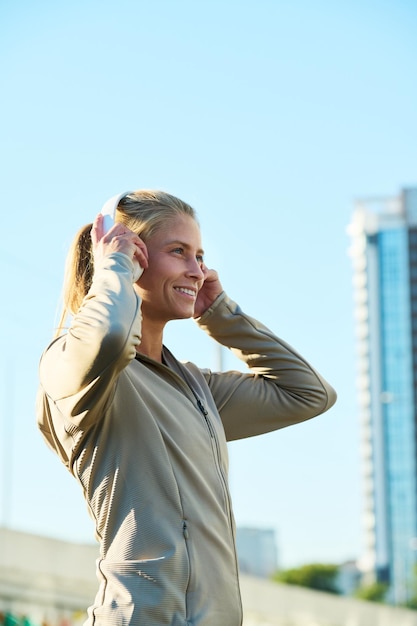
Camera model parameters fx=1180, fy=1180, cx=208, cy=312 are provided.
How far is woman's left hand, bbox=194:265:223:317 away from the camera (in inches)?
132

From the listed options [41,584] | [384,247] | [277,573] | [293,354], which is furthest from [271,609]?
[384,247]

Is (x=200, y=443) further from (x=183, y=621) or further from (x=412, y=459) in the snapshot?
(x=412, y=459)

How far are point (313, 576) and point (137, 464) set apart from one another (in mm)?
89912

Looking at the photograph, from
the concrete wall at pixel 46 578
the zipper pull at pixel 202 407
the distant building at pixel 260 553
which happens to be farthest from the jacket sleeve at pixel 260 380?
the distant building at pixel 260 553

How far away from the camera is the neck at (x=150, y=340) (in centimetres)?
296

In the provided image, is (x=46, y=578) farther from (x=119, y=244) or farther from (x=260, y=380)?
(x=119, y=244)

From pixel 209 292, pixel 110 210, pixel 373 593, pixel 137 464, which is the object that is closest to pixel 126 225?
pixel 110 210

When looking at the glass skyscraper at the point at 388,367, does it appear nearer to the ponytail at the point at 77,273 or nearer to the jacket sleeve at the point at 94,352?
the ponytail at the point at 77,273

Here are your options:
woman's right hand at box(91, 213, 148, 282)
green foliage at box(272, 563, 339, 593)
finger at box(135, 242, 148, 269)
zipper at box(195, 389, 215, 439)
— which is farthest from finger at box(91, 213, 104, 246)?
green foliage at box(272, 563, 339, 593)

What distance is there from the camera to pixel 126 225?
2.99m

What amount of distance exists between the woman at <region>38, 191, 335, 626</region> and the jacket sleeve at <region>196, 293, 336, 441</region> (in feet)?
0.66

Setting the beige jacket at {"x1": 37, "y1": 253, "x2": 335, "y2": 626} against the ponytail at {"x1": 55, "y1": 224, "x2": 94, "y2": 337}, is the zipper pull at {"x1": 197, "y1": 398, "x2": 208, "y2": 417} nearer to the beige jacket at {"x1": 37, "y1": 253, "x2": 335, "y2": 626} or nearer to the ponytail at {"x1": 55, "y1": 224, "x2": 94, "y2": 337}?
the beige jacket at {"x1": 37, "y1": 253, "x2": 335, "y2": 626}

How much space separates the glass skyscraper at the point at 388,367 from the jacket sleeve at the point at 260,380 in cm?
9294

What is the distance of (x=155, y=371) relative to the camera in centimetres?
287
